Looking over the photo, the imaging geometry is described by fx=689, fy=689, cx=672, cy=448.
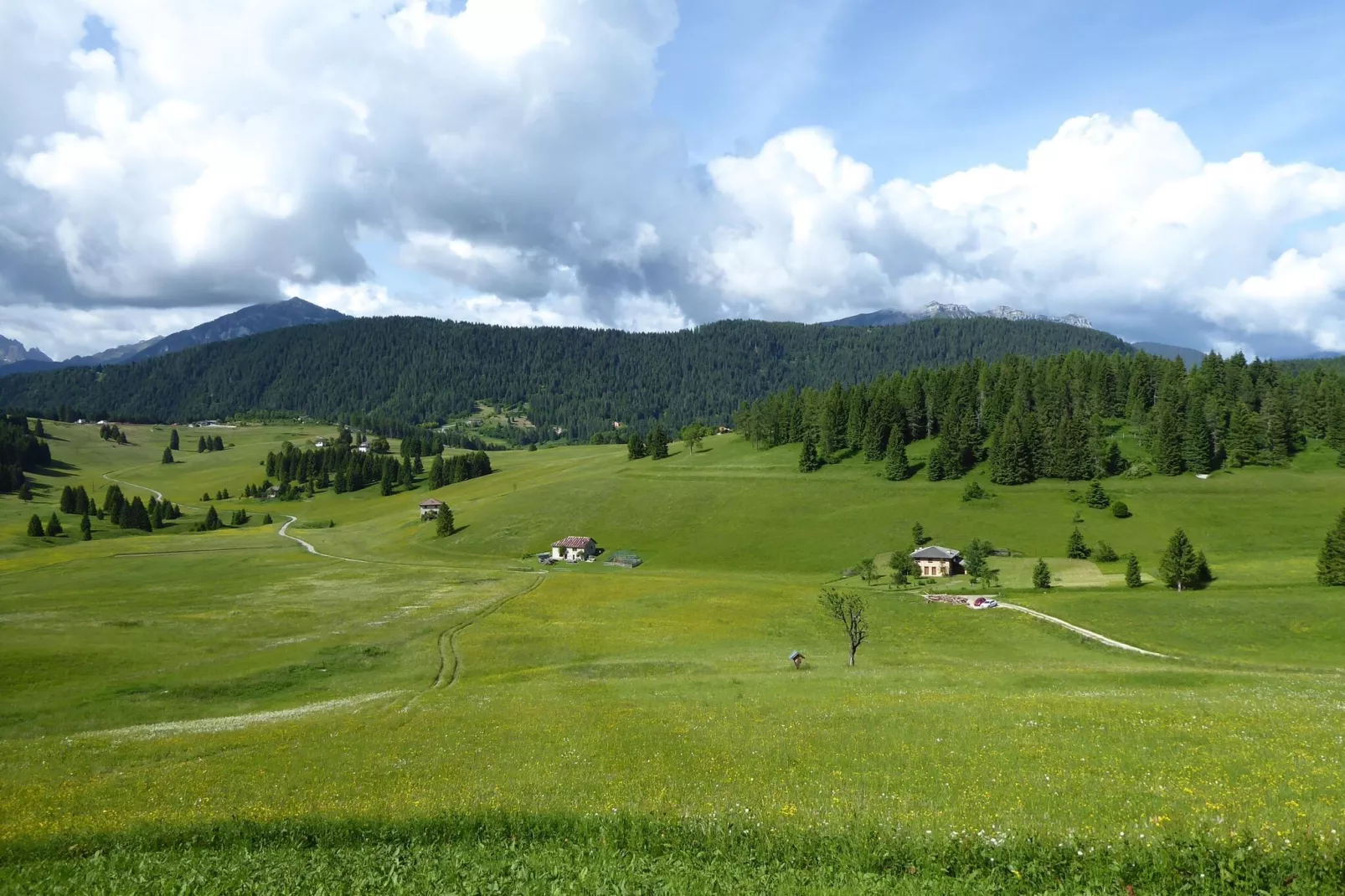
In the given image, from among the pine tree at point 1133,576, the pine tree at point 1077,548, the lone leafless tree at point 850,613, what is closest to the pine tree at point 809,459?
the pine tree at point 1077,548

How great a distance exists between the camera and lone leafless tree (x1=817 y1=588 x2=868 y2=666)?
50.5m

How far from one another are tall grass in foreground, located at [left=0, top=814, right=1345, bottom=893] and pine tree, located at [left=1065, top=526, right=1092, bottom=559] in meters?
95.8

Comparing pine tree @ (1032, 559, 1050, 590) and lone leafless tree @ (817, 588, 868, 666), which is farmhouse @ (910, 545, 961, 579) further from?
lone leafless tree @ (817, 588, 868, 666)

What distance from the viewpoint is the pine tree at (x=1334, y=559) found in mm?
67188

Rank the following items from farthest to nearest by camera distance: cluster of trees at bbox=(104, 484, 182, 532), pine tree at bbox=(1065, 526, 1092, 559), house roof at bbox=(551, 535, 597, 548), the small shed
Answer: cluster of trees at bbox=(104, 484, 182, 532) < house roof at bbox=(551, 535, 597, 548) < the small shed < pine tree at bbox=(1065, 526, 1092, 559)

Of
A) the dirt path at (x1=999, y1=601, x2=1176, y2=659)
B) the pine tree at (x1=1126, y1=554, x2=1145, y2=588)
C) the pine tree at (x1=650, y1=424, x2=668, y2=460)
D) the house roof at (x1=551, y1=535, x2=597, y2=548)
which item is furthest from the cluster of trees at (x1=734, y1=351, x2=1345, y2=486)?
the dirt path at (x1=999, y1=601, x2=1176, y2=659)

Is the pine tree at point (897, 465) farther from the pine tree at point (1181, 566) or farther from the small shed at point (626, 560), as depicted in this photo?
the pine tree at point (1181, 566)

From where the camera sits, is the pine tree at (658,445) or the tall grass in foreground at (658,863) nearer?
the tall grass in foreground at (658,863)

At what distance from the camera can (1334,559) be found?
6788 cm

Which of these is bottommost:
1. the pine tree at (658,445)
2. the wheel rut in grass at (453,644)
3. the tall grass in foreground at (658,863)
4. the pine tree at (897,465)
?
the wheel rut in grass at (453,644)

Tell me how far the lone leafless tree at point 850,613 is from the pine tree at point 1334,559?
4497cm

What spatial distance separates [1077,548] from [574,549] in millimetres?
76390

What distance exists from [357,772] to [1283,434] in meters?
167

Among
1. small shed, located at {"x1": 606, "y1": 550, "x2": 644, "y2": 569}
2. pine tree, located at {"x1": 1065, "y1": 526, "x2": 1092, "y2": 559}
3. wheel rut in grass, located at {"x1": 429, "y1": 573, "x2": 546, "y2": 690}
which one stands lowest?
wheel rut in grass, located at {"x1": 429, "y1": 573, "x2": 546, "y2": 690}
